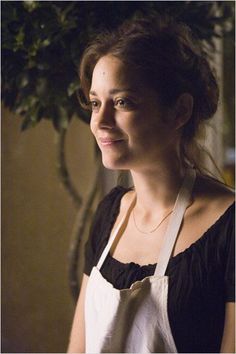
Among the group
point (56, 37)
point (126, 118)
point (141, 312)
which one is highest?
point (56, 37)

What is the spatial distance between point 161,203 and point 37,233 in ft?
2.38

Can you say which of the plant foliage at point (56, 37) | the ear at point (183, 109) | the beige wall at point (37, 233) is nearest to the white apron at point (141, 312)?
the ear at point (183, 109)

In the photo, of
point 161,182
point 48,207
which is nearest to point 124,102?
point 161,182

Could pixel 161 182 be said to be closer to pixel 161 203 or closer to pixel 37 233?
pixel 161 203

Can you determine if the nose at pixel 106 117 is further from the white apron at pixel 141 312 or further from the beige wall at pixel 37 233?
the beige wall at pixel 37 233

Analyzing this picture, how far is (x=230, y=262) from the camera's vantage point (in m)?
0.78

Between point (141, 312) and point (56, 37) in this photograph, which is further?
point (56, 37)

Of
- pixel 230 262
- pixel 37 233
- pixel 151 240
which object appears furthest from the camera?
pixel 37 233

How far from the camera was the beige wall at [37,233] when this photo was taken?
1.48 metres

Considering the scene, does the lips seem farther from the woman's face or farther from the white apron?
the white apron

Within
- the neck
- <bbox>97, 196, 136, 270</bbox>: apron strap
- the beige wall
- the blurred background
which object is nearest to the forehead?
the neck

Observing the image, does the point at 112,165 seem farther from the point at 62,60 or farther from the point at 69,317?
the point at 69,317

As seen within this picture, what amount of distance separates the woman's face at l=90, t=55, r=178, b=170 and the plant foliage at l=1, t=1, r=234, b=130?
0.78 ft

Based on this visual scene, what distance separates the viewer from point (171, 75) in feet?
2.73
